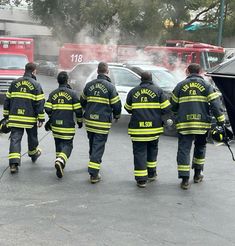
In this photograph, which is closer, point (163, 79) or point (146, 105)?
point (146, 105)

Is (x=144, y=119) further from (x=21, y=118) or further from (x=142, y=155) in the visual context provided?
(x=21, y=118)

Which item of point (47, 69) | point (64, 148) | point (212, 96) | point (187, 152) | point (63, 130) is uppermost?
point (212, 96)

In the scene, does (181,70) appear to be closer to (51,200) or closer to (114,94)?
(114,94)

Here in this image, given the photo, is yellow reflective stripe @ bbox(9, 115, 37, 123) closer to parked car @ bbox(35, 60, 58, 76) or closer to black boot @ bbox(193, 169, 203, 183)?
black boot @ bbox(193, 169, 203, 183)

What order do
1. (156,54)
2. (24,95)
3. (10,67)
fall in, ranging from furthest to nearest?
(156,54) → (10,67) → (24,95)

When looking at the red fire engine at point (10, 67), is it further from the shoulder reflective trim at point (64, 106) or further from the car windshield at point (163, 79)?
the shoulder reflective trim at point (64, 106)

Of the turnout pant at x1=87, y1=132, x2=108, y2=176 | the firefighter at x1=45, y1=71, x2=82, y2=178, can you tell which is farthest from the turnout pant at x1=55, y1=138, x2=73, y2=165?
the turnout pant at x1=87, y1=132, x2=108, y2=176

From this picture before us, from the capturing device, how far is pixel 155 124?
21.9 ft

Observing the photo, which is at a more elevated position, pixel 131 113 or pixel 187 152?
pixel 131 113

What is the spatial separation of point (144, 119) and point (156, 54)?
574 inches

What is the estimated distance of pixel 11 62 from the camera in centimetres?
1705

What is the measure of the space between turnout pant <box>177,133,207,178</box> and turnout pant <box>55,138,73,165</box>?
1.66m

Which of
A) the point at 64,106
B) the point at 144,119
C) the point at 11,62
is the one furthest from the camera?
the point at 11,62

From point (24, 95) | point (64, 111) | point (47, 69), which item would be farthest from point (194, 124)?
point (47, 69)
